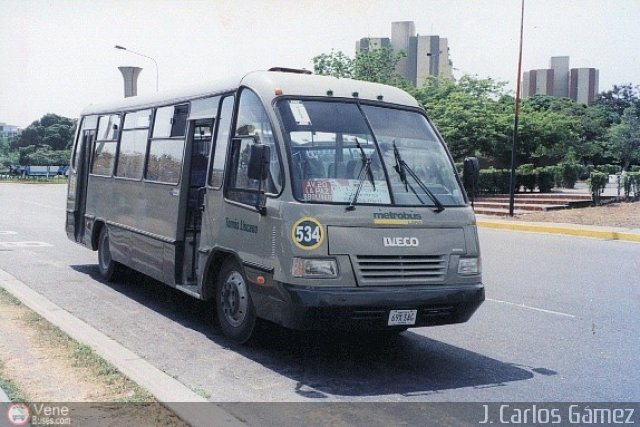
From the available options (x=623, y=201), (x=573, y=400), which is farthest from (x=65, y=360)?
(x=623, y=201)

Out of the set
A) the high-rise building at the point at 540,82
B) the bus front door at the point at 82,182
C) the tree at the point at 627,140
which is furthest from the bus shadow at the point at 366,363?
the high-rise building at the point at 540,82

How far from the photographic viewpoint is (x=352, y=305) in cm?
639

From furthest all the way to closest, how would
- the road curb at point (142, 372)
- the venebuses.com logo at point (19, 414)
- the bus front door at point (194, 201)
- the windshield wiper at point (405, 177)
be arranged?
the bus front door at point (194, 201), the windshield wiper at point (405, 177), the road curb at point (142, 372), the venebuses.com logo at point (19, 414)

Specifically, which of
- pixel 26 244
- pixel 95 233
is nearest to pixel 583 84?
pixel 26 244

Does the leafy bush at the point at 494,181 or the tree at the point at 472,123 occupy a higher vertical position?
the tree at the point at 472,123

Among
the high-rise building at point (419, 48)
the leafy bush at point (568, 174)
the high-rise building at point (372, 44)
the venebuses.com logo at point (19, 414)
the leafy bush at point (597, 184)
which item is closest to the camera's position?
the venebuses.com logo at point (19, 414)

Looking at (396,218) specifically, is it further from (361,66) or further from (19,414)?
(361,66)

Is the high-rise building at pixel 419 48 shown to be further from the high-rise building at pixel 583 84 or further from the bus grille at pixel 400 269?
the bus grille at pixel 400 269

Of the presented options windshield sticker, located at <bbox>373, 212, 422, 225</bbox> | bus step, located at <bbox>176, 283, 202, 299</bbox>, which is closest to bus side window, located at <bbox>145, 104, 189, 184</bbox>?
bus step, located at <bbox>176, 283, 202, 299</bbox>

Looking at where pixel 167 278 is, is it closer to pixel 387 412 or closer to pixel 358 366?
pixel 358 366

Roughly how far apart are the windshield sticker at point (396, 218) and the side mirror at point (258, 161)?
104 centimetres

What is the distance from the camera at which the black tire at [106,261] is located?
1127 cm

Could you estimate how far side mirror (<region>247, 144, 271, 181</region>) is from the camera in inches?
263

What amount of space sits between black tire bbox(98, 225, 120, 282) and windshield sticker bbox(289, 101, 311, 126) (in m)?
5.06
